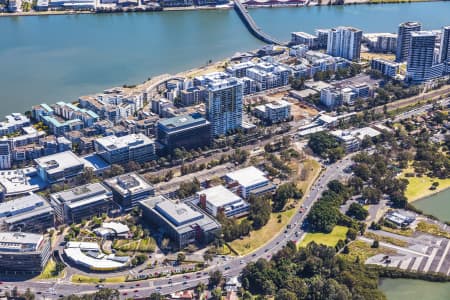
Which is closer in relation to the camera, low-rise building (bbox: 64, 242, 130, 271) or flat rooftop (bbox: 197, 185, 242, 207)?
low-rise building (bbox: 64, 242, 130, 271)

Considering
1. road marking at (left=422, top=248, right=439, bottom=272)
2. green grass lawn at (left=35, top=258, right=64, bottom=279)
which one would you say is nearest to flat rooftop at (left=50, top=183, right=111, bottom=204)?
green grass lawn at (left=35, top=258, right=64, bottom=279)

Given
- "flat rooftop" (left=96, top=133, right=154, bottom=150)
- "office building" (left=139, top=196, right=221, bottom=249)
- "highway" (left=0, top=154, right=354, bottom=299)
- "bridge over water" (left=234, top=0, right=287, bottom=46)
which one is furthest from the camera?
"bridge over water" (left=234, top=0, right=287, bottom=46)

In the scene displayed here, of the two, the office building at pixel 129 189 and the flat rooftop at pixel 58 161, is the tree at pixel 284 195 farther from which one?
the flat rooftop at pixel 58 161

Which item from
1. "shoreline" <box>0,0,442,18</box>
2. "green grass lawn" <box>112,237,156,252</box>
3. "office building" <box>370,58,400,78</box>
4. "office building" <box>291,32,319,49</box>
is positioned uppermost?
"shoreline" <box>0,0,442,18</box>

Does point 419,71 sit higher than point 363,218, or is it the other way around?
point 419,71

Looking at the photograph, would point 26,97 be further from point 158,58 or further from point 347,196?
point 347,196

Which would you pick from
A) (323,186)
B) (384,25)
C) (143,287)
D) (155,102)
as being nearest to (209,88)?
(155,102)

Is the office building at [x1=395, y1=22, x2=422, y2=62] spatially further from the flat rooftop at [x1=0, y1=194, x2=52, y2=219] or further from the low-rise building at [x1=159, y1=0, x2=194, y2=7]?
the flat rooftop at [x1=0, y1=194, x2=52, y2=219]
